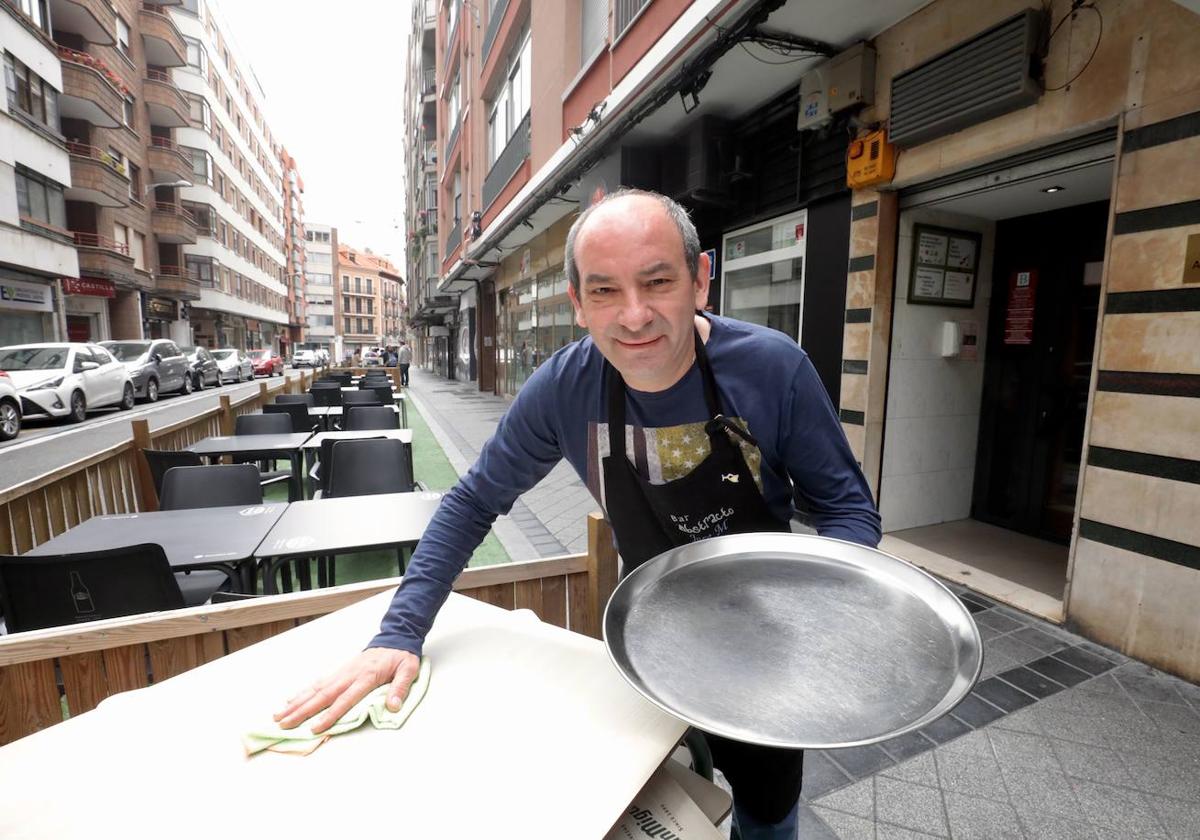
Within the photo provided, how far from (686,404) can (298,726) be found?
109 cm

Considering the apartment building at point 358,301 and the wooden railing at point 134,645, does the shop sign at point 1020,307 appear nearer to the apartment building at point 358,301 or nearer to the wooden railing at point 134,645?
the wooden railing at point 134,645

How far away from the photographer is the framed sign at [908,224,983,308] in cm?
493

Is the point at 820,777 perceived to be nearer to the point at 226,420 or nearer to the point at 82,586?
the point at 82,586

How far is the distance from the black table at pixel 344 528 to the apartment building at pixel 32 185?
22.2m

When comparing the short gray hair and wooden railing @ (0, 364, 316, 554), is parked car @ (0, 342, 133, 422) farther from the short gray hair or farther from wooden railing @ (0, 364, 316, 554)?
the short gray hair

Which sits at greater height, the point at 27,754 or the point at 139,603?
the point at 27,754

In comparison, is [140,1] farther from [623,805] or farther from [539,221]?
[623,805]

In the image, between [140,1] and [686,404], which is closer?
[686,404]

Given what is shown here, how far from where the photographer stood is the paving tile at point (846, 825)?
215 centimetres

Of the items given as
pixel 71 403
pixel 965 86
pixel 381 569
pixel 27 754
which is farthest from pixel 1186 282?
pixel 71 403

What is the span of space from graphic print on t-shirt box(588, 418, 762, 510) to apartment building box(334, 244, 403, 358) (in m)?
90.6

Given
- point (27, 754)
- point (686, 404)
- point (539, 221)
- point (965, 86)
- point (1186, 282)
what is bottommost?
point (27, 754)

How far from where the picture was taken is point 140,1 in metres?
28.6

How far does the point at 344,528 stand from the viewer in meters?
3.27
